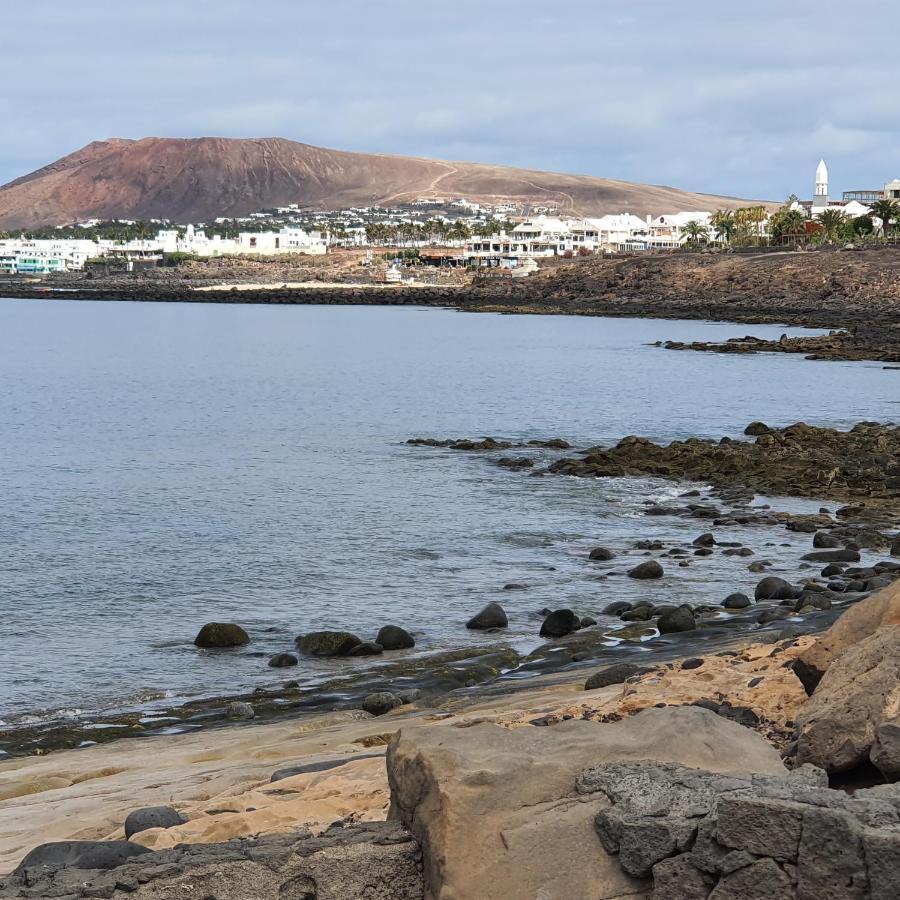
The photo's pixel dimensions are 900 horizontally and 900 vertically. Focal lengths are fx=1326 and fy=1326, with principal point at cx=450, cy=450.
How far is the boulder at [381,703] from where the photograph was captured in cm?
1284

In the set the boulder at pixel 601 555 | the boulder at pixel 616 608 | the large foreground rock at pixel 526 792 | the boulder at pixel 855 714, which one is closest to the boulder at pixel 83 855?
the large foreground rock at pixel 526 792

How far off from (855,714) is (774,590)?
36.7ft

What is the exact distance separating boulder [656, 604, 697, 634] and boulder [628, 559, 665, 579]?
368 centimetres

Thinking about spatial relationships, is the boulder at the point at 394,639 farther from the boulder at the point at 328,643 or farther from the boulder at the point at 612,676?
the boulder at the point at 612,676

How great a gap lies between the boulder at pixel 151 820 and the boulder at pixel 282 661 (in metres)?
7.35

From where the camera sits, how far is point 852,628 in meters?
9.10

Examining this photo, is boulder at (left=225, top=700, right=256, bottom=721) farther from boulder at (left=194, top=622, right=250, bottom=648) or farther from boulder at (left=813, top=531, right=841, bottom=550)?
boulder at (left=813, top=531, right=841, bottom=550)

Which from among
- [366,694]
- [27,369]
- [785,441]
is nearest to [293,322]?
[27,369]

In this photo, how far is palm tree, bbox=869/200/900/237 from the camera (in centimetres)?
14462

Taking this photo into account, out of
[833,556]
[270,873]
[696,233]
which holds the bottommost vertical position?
[833,556]

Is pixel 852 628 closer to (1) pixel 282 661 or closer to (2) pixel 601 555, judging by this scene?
(1) pixel 282 661

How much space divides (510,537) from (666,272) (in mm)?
128265

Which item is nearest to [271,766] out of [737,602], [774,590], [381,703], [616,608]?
[381,703]

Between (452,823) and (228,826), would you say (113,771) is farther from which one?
(452,823)
